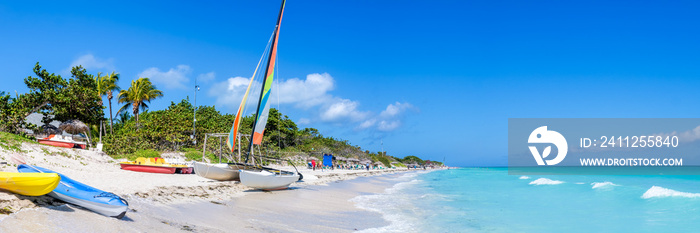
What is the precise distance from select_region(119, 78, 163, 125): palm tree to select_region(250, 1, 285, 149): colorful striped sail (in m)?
25.5

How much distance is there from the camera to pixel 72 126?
23125mm

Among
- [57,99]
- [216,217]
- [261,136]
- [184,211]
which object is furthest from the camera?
[57,99]

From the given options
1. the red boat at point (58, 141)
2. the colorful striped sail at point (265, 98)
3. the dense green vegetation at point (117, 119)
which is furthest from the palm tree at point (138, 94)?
the colorful striped sail at point (265, 98)

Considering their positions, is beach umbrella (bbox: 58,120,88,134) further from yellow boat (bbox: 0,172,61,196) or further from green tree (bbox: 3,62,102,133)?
yellow boat (bbox: 0,172,61,196)

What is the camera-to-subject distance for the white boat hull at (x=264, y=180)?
47.1ft

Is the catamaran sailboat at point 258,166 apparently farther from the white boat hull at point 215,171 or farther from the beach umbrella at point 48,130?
the beach umbrella at point 48,130

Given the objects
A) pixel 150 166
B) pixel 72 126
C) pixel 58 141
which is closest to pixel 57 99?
pixel 72 126

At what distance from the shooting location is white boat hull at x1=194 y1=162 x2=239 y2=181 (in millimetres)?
14976

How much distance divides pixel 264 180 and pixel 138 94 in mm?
28680

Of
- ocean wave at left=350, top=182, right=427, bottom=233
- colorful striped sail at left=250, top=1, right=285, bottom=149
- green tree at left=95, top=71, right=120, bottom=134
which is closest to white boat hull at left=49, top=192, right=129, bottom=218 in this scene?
ocean wave at left=350, top=182, right=427, bottom=233

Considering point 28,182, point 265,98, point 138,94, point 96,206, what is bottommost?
point 96,206

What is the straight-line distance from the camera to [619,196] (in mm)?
20562

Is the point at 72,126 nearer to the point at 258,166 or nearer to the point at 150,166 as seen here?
the point at 150,166

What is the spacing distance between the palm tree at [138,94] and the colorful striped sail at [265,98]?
25.5 meters
